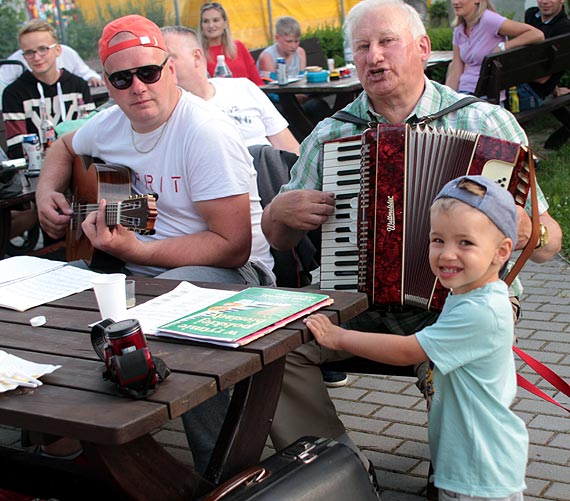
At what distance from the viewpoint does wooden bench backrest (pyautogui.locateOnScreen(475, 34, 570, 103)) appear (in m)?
6.82

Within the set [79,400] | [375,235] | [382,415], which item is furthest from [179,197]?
[79,400]

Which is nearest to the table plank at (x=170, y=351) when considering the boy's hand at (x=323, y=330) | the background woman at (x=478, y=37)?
the boy's hand at (x=323, y=330)

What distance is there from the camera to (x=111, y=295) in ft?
7.72

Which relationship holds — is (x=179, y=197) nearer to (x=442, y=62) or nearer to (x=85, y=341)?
Result: (x=85, y=341)

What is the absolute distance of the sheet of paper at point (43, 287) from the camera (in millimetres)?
2691

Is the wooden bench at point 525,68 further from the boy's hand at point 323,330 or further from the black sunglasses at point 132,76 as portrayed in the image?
the boy's hand at point 323,330

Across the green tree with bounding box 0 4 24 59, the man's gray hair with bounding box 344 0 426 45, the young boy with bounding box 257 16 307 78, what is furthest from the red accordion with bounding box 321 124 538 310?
the green tree with bounding box 0 4 24 59

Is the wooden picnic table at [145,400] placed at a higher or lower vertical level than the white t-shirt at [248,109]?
lower

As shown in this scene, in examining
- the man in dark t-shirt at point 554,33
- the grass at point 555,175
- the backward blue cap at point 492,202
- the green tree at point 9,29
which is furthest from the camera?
the green tree at point 9,29

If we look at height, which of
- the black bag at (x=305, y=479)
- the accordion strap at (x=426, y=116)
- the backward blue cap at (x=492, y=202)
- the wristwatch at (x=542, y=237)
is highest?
the accordion strap at (x=426, y=116)

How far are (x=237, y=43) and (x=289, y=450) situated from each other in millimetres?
6484

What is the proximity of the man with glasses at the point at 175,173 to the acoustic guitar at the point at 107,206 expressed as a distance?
5cm

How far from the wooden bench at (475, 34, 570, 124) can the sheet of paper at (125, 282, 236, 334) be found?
15.6ft

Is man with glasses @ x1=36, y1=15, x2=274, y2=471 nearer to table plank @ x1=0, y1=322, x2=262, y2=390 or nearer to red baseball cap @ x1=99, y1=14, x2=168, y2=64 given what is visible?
red baseball cap @ x1=99, y1=14, x2=168, y2=64
